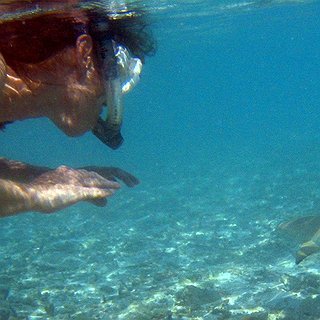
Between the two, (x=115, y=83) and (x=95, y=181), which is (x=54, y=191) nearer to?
(x=95, y=181)

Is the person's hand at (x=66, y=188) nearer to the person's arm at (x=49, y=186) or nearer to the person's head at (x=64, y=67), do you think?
the person's arm at (x=49, y=186)

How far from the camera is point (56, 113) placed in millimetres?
3145

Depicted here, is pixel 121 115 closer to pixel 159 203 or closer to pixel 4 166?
pixel 4 166

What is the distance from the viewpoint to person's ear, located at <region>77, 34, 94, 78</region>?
3332 mm

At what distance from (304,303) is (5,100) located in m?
7.55

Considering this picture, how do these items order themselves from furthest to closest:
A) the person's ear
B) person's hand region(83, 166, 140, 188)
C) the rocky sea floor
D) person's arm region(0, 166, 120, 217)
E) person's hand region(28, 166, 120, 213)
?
1. the rocky sea floor
2. person's hand region(83, 166, 140, 188)
3. the person's ear
4. person's hand region(28, 166, 120, 213)
5. person's arm region(0, 166, 120, 217)

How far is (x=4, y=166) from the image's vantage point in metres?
3.15

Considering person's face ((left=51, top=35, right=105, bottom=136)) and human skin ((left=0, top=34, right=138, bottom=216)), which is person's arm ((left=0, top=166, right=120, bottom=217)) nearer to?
human skin ((left=0, top=34, right=138, bottom=216))

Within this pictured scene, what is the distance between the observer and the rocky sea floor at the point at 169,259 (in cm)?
941

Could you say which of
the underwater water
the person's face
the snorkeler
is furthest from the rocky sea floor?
the person's face

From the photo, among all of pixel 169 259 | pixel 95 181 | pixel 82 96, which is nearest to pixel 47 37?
pixel 82 96

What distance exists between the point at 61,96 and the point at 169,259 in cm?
1050

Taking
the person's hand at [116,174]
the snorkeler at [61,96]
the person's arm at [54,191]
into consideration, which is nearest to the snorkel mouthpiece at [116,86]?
the snorkeler at [61,96]

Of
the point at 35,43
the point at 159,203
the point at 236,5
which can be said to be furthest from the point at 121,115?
the point at 236,5
